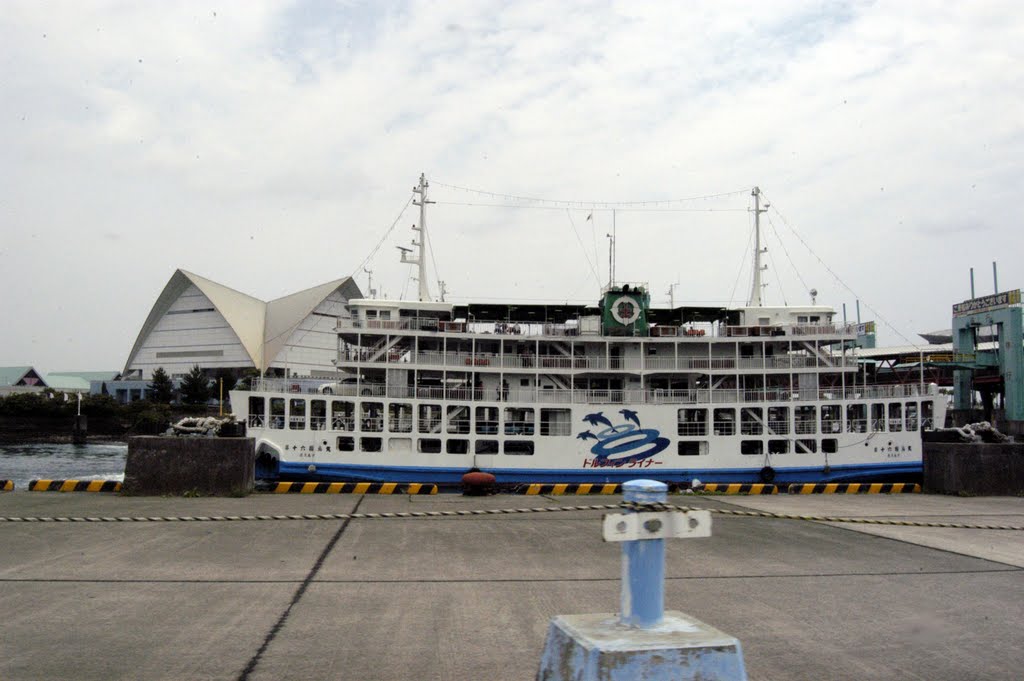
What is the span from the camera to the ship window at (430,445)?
90.0 ft

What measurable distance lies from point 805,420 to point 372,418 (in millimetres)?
16543

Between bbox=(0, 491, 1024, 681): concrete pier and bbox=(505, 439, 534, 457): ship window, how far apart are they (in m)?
14.3

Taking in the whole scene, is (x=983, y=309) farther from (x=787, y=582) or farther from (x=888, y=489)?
(x=787, y=582)

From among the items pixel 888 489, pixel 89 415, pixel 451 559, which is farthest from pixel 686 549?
pixel 89 415

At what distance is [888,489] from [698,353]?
9.31 meters

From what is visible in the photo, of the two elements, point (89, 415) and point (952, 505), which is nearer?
point (952, 505)

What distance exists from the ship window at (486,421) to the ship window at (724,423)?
835cm

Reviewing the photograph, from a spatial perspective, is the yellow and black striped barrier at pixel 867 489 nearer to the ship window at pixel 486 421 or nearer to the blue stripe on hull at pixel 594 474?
the blue stripe on hull at pixel 594 474

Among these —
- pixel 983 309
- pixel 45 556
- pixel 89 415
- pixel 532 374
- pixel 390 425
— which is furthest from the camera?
pixel 89 415

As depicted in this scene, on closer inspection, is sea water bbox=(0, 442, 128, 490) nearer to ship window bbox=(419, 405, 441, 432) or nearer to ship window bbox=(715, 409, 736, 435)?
ship window bbox=(419, 405, 441, 432)

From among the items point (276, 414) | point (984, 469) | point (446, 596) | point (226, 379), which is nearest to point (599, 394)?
point (276, 414)

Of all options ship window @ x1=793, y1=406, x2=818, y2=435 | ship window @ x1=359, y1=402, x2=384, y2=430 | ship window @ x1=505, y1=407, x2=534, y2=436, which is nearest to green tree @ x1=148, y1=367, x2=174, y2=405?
ship window @ x1=359, y1=402, x2=384, y2=430

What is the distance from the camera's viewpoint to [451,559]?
9289 mm

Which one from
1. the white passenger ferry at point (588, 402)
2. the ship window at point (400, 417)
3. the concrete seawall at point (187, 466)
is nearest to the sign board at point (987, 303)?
the white passenger ferry at point (588, 402)
